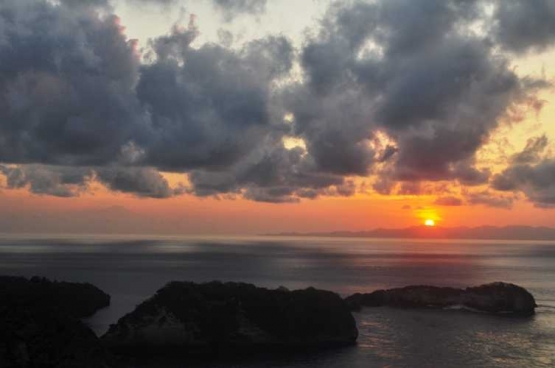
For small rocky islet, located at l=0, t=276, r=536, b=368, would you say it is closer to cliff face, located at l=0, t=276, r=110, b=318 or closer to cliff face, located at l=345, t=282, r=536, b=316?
cliff face, located at l=0, t=276, r=110, b=318

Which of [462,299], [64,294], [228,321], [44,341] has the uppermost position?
[44,341]

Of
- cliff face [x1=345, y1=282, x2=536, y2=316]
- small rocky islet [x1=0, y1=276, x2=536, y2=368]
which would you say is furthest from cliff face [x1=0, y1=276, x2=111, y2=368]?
cliff face [x1=345, y1=282, x2=536, y2=316]

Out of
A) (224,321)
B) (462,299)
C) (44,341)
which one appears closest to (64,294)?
(224,321)

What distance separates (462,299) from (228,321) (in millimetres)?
62427

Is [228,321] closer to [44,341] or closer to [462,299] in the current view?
[44,341]

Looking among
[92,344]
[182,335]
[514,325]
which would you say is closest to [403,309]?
[514,325]

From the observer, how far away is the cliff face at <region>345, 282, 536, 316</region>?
121250 millimetres

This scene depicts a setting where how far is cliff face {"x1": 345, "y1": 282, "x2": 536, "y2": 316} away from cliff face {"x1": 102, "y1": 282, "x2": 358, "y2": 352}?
30.1 m

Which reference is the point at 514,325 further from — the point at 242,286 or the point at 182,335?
the point at 182,335

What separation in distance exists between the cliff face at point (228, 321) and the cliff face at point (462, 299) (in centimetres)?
3008

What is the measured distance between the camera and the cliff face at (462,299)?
121250 mm

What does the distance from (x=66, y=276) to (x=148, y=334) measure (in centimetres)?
12750

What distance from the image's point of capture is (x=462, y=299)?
414 ft

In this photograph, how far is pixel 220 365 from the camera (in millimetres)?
72875
